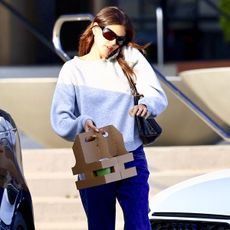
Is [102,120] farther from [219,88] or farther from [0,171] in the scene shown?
[219,88]

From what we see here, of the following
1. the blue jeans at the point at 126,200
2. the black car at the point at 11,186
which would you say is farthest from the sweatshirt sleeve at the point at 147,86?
the black car at the point at 11,186

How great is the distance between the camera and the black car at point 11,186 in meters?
4.94

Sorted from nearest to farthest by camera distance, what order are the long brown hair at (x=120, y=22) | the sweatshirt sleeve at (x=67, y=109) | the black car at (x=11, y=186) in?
the black car at (x=11, y=186)
the sweatshirt sleeve at (x=67, y=109)
the long brown hair at (x=120, y=22)

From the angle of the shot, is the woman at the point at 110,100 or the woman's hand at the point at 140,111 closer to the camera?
the woman's hand at the point at 140,111

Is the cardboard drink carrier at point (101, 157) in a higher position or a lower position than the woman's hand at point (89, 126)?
lower

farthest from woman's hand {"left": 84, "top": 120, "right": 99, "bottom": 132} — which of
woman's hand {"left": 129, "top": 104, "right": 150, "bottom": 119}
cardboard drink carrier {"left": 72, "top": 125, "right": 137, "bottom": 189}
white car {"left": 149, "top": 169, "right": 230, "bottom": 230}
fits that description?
white car {"left": 149, "top": 169, "right": 230, "bottom": 230}

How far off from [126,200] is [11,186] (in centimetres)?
62

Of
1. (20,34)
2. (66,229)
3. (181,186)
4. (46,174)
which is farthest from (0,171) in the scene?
(20,34)

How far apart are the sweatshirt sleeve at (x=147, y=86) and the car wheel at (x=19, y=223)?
0.83 metres

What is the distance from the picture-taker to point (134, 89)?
5328mm

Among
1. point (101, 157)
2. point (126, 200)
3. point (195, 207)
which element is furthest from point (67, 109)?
point (195, 207)

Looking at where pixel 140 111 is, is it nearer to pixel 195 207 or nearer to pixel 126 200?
pixel 126 200

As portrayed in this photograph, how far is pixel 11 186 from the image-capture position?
16.7ft

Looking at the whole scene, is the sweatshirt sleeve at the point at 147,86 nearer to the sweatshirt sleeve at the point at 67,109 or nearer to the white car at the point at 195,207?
the sweatshirt sleeve at the point at 67,109
